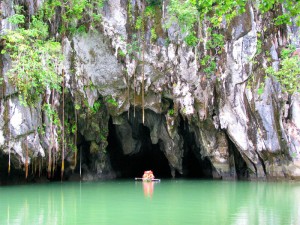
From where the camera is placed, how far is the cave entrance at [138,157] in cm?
2188

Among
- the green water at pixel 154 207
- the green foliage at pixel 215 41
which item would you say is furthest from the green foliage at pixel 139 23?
the green water at pixel 154 207

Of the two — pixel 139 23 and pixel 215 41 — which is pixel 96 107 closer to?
pixel 139 23

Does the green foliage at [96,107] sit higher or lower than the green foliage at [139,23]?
lower

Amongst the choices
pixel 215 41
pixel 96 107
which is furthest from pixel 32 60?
pixel 215 41

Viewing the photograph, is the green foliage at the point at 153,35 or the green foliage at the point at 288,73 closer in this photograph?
the green foliage at the point at 288,73

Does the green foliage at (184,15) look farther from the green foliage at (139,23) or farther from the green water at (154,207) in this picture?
the green water at (154,207)

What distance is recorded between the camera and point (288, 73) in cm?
1662

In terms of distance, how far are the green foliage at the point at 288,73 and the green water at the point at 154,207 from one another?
453 cm

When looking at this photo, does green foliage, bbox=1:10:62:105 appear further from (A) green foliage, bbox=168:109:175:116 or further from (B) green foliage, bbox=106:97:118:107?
(A) green foliage, bbox=168:109:175:116

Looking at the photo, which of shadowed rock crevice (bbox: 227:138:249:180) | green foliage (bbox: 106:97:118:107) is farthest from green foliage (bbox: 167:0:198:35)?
shadowed rock crevice (bbox: 227:138:249:180)

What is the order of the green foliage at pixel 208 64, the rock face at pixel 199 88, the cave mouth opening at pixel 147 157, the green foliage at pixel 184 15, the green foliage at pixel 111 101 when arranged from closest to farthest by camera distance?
1. the rock face at pixel 199 88
2. the green foliage at pixel 184 15
3. the green foliage at pixel 208 64
4. the green foliage at pixel 111 101
5. the cave mouth opening at pixel 147 157

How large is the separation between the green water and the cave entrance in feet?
26.7

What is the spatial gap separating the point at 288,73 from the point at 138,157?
10.7m

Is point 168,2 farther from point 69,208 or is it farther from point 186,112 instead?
point 69,208
